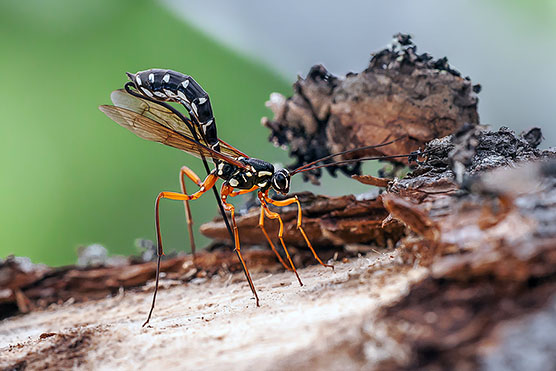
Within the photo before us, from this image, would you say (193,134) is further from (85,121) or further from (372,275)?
(85,121)

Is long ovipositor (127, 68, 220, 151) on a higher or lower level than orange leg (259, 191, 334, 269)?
higher

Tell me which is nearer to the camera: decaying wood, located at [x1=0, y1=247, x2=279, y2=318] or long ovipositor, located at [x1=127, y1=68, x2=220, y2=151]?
long ovipositor, located at [x1=127, y1=68, x2=220, y2=151]

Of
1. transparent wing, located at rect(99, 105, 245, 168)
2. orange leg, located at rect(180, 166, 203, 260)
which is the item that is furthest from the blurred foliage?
transparent wing, located at rect(99, 105, 245, 168)

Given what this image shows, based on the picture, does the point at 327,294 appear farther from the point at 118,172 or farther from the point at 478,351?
the point at 118,172

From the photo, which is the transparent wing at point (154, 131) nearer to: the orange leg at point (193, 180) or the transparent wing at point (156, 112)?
the transparent wing at point (156, 112)

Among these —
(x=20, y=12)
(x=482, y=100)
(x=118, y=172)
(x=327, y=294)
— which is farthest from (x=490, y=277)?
(x=20, y=12)

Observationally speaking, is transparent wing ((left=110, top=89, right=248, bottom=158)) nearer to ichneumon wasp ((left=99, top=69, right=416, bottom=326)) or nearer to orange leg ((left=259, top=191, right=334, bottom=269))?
ichneumon wasp ((left=99, top=69, right=416, bottom=326))

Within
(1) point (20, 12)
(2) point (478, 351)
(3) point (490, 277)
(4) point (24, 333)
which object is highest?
(1) point (20, 12)
